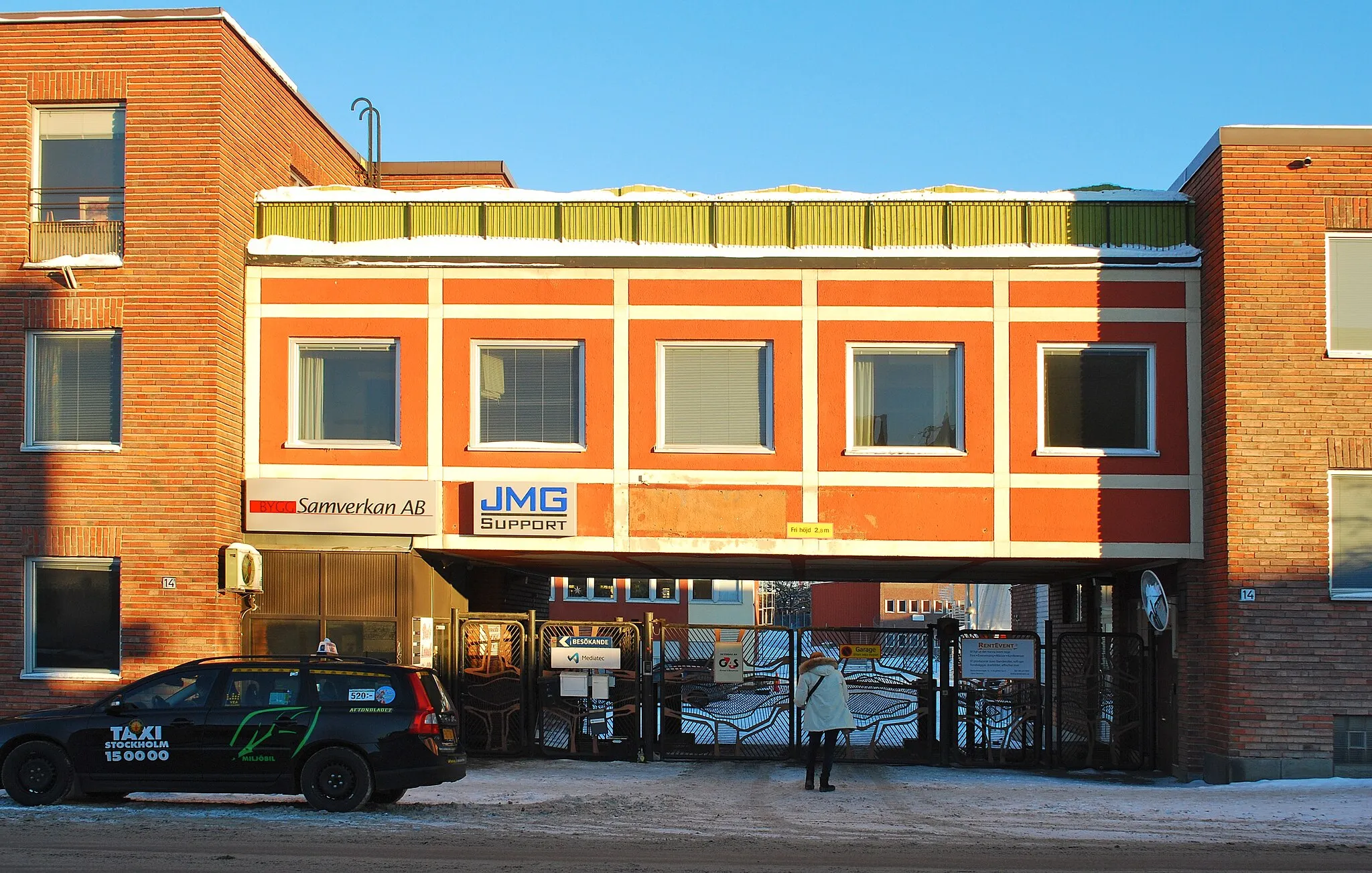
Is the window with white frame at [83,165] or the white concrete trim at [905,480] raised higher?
the window with white frame at [83,165]

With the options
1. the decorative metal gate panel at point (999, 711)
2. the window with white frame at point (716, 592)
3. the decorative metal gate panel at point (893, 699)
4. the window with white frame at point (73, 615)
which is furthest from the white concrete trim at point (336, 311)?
the window with white frame at point (716, 592)

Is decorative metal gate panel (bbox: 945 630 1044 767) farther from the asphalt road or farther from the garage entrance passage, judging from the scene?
the asphalt road

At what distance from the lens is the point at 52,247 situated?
18.2m

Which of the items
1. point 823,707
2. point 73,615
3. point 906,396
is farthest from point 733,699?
point 73,615

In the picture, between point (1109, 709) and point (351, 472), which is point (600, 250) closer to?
point (351, 472)

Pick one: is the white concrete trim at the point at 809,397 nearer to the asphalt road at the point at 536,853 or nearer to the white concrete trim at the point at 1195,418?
the white concrete trim at the point at 1195,418

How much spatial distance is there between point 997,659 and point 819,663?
13.5 feet

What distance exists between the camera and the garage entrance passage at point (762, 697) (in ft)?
62.9

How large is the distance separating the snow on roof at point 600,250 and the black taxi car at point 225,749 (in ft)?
23.4

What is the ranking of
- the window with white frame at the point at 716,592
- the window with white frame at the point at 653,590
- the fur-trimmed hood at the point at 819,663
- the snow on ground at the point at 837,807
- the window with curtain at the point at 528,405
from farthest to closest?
the window with white frame at the point at 716,592, the window with white frame at the point at 653,590, the window with curtain at the point at 528,405, the fur-trimmed hood at the point at 819,663, the snow on ground at the point at 837,807

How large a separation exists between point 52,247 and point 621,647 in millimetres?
9156

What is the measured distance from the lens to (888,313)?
1848 centimetres

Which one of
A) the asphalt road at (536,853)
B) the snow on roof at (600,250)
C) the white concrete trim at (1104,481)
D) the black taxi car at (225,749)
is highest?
the snow on roof at (600,250)

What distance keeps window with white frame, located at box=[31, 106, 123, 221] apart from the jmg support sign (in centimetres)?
605
